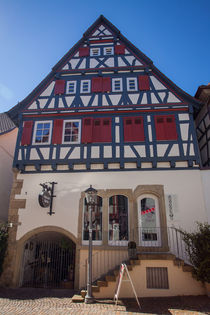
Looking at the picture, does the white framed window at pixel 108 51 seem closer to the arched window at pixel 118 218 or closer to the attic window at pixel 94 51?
the attic window at pixel 94 51

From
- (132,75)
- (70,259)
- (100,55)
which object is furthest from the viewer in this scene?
(100,55)

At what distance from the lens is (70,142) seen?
11.0 m

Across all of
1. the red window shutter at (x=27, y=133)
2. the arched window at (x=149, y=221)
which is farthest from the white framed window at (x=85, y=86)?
the arched window at (x=149, y=221)

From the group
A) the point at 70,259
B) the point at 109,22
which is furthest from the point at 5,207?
the point at 109,22

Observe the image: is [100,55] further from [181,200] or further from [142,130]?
[181,200]

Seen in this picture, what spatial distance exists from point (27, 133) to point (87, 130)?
3.18m

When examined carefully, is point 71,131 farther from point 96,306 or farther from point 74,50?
point 96,306

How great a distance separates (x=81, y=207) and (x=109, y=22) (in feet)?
38.9

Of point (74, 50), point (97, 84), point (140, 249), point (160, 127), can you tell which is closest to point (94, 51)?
point (74, 50)

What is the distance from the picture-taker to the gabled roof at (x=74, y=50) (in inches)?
456

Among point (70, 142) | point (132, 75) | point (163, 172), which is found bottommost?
point (163, 172)

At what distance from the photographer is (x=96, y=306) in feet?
21.2

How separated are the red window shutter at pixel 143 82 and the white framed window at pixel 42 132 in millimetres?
5347

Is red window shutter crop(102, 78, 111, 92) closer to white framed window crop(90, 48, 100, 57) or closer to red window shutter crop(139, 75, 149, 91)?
red window shutter crop(139, 75, 149, 91)
